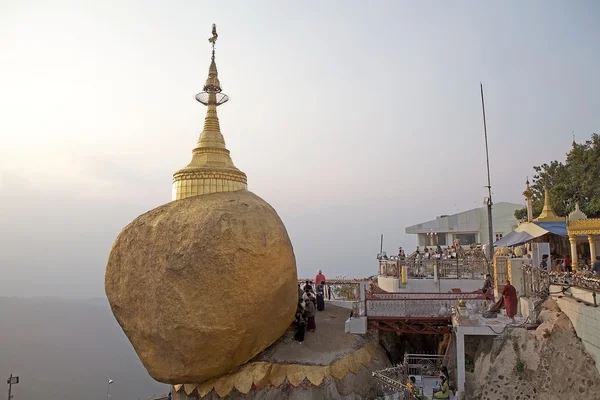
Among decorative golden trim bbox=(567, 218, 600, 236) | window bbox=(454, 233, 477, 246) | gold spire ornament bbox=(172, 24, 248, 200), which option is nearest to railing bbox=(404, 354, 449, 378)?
decorative golden trim bbox=(567, 218, 600, 236)

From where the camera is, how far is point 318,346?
53.4ft

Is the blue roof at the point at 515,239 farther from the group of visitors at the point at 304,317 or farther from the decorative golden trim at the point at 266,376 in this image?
the decorative golden trim at the point at 266,376

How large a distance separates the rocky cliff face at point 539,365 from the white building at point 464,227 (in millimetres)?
30091

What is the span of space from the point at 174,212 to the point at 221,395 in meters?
6.25

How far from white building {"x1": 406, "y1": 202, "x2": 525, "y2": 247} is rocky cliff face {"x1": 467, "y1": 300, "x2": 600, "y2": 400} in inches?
1185

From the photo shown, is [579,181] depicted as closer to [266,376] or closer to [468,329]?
[468,329]

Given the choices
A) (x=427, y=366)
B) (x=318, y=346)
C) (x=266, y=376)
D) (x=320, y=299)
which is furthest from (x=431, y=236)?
(x=266, y=376)

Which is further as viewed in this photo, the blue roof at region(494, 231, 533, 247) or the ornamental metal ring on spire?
the blue roof at region(494, 231, 533, 247)

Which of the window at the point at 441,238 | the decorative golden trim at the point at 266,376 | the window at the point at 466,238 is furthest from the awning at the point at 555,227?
the window at the point at 441,238

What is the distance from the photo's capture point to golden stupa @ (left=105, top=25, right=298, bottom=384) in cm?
1367

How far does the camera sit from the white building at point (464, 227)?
43250 millimetres

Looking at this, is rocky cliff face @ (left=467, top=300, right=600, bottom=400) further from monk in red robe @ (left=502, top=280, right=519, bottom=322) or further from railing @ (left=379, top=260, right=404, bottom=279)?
railing @ (left=379, top=260, right=404, bottom=279)

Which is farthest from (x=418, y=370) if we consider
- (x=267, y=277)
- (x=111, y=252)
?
(x=111, y=252)

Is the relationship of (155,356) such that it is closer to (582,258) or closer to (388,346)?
(388,346)
